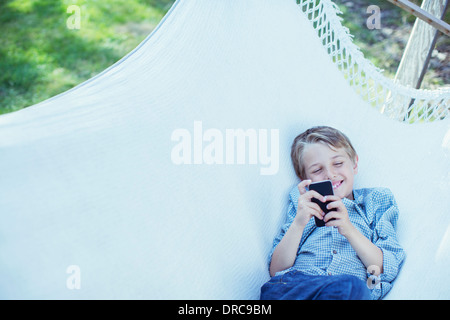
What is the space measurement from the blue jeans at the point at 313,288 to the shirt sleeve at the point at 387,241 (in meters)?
0.13

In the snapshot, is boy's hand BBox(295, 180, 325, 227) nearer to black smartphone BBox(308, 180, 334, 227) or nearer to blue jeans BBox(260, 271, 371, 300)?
black smartphone BBox(308, 180, 334, 227)

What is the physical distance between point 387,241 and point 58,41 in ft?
6.91

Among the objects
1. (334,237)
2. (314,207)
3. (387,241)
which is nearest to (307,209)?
(314,207)

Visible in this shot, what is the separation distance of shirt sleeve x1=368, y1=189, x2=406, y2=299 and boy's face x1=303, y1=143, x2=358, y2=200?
10cm

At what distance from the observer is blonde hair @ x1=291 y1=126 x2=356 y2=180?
1.47 metres

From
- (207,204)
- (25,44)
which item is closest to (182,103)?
(207,204)

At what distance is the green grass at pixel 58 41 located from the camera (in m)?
2.54

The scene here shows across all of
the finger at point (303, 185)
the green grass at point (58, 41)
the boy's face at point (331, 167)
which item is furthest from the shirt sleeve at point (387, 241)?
the green grass at point (58, 41)

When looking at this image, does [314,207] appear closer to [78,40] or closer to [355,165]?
[355,165]

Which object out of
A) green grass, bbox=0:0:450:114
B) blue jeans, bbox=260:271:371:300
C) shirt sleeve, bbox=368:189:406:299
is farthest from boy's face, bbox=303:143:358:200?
green grass, bbox=0:0:450:114

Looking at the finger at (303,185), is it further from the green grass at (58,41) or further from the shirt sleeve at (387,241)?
the green grass at (58,41)
